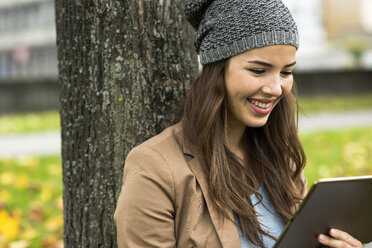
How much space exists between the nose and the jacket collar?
1.17 ft

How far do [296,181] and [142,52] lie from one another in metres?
0.90

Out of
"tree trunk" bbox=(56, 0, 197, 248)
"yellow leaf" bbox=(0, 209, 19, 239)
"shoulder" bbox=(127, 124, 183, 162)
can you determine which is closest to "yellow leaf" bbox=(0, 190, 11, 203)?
"yellow leaf" bbox=(0, 209, 19, 239)

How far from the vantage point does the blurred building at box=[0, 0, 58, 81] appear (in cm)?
3206

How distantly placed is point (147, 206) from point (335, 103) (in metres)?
10.6

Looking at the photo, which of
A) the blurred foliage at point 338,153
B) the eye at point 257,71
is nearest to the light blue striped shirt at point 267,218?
the eye at point 257,71

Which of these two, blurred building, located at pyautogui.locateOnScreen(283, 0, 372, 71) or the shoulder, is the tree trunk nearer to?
the shoulder

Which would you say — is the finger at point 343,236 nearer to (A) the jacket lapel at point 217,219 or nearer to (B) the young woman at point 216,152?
(B) the young woman at point 216,152

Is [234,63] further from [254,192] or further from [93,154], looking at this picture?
[93,154]

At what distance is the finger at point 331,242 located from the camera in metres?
1.82

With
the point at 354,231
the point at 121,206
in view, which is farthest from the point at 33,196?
the point at 354,231

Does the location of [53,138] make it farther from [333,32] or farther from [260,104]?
[333,32]

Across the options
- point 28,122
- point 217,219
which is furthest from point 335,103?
point 217,219

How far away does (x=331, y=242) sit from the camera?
183 centimetres

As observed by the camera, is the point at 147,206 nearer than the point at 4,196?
Yes
